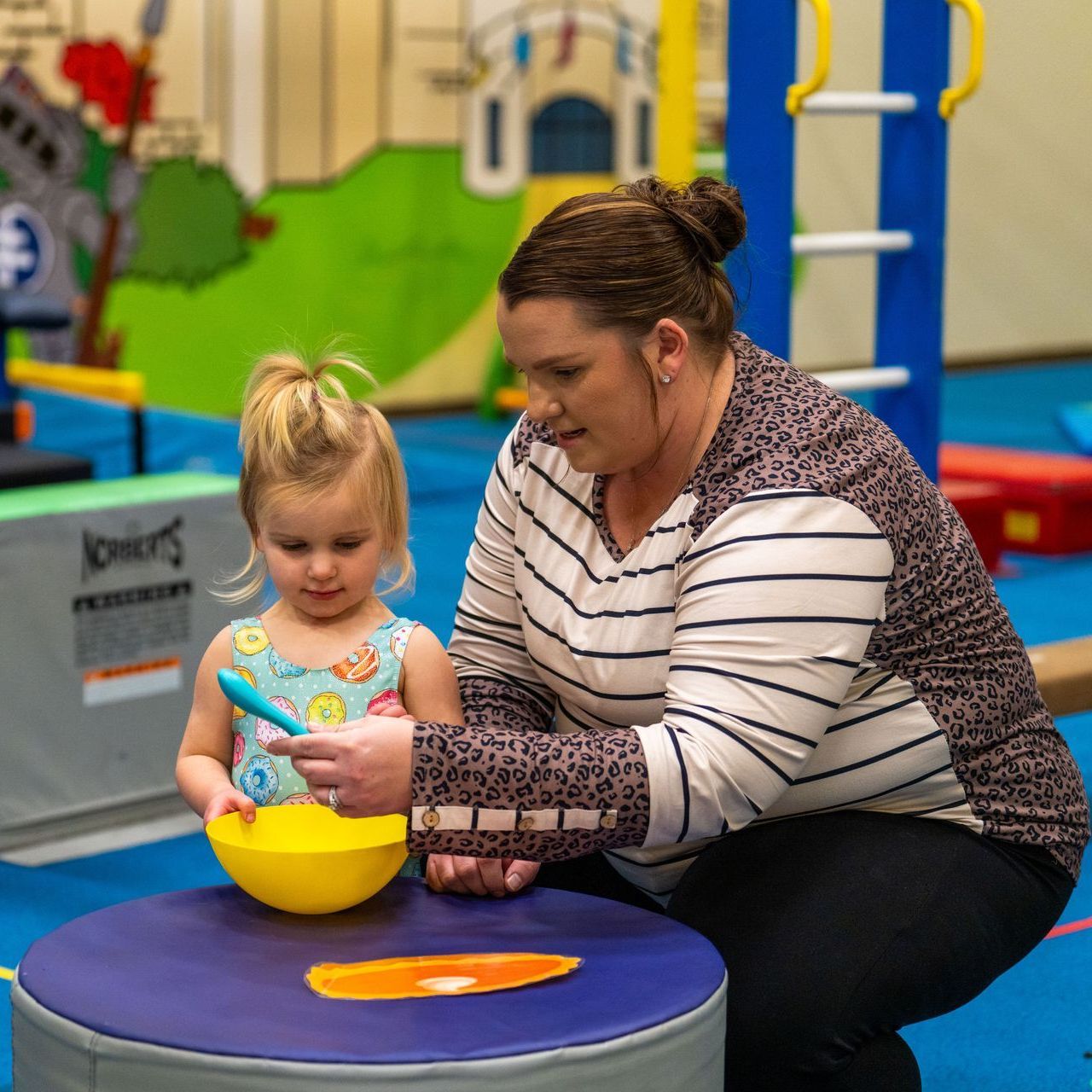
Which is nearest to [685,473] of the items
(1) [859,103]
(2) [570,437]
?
A: (2) [570,437]

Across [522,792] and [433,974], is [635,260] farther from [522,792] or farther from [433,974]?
[433,974]

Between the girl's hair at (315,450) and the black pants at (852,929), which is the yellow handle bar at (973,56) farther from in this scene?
the black pants at (852,929)

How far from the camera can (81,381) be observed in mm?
4723

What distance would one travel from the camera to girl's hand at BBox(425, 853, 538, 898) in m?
1.49

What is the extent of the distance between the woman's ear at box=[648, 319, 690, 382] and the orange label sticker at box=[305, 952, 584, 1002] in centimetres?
53

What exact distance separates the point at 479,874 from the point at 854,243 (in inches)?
82.6

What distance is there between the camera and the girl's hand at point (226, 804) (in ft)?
4.90

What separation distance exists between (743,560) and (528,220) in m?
5.94

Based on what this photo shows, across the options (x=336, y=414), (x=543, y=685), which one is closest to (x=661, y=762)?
(x=543, y=685)

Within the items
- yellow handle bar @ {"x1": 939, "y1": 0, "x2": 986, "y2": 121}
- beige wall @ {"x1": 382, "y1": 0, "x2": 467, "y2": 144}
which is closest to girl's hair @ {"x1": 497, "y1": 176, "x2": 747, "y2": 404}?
yellow handle bar @ {"x1": 939, "y1": 0, "x2": 986, "y2": 121}

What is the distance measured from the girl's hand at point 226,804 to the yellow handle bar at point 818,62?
73.1 inches

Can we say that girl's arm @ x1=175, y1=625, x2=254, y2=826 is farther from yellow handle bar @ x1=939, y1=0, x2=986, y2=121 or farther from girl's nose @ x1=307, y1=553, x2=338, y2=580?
yellow handle bar @ x1=939, y1=0, x2=986, y2=121

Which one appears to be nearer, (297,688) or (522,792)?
(522,792)

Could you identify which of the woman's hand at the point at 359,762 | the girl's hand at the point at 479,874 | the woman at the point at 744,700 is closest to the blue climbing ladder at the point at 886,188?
the woman at the point at 744,700
